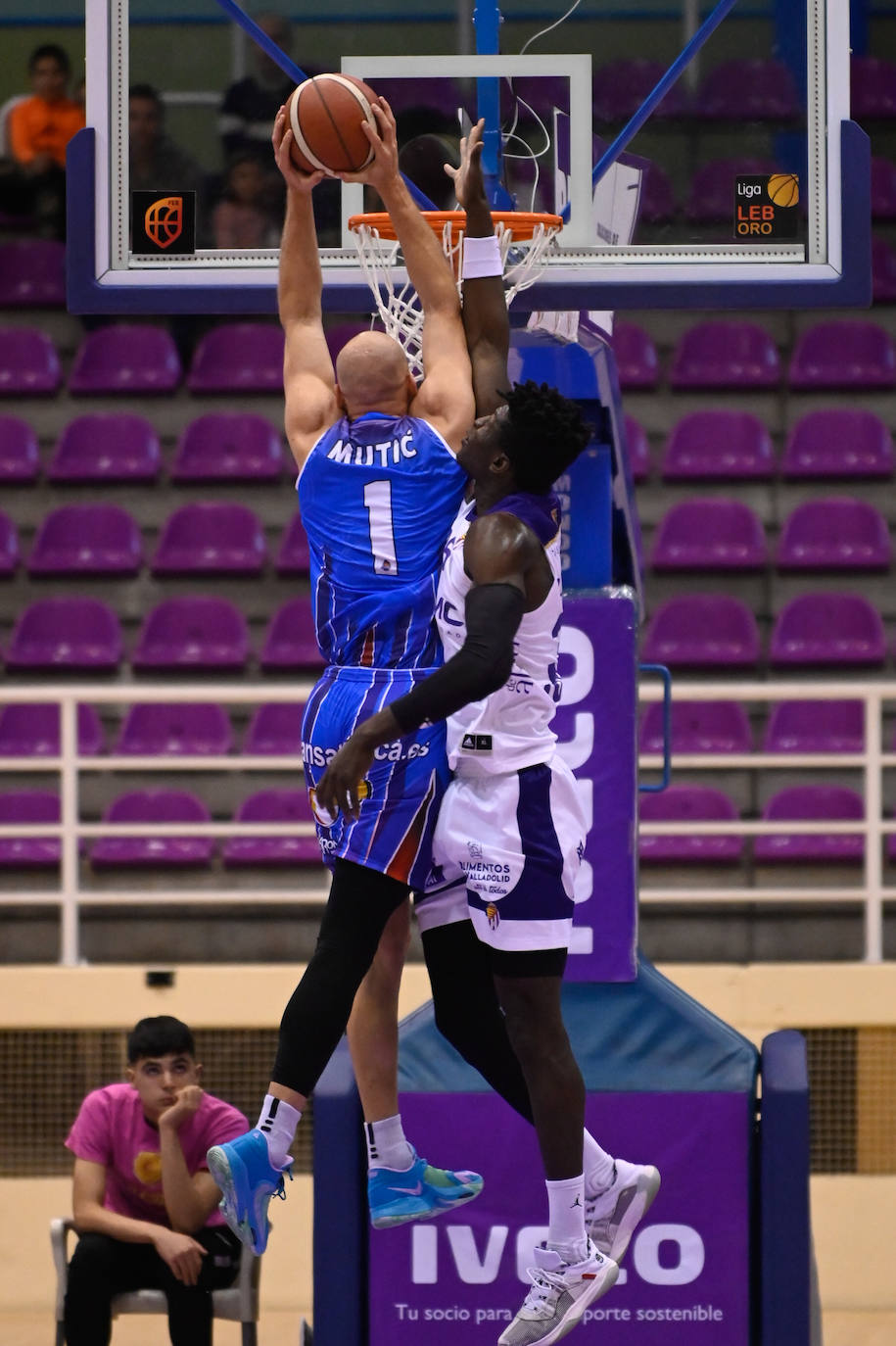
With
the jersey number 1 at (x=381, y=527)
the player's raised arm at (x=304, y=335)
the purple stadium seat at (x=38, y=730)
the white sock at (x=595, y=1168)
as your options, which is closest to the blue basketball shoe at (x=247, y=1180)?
the white sock at (x=595, y=1168)

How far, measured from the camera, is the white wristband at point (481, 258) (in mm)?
4516

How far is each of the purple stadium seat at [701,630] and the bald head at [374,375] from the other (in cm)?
521

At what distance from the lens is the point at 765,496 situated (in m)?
10.4

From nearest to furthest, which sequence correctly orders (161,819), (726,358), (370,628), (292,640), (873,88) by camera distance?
(370,628)
(161,819)
(873,88)
(292,640)
(726,358)

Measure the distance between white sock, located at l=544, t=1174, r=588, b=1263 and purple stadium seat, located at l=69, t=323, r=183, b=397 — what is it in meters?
7.31

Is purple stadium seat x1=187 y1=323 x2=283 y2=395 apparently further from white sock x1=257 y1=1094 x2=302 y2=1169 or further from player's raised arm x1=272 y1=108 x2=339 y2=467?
white sock x1=257 y1=1094 x2=302 y2=1169

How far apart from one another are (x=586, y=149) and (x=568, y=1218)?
2.64 m

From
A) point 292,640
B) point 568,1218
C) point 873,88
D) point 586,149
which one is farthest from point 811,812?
point 568,1218

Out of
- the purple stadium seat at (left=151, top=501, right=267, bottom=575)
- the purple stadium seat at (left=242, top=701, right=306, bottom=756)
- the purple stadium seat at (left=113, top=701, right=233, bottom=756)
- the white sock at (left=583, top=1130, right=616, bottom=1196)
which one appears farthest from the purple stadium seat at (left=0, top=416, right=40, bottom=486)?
the white sock at (left=583, top=1130, right=616, bottom=1196)

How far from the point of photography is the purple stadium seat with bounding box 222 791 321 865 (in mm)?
9172

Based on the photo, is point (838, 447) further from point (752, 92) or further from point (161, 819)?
point (752, 92)

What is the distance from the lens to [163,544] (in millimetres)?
10266

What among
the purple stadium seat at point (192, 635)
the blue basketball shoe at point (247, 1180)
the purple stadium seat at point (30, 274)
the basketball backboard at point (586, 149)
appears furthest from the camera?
the purple stadium seat at point (30, 274)

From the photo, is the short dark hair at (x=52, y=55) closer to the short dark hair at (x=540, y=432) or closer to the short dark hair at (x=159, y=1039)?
the short dark hair at (x=159, y=1039)
